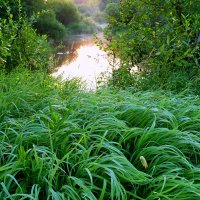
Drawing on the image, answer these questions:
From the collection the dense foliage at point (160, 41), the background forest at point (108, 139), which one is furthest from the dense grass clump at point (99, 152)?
the dense foliage at point (160, 41)

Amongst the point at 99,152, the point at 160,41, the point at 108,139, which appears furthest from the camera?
the point at 160,41

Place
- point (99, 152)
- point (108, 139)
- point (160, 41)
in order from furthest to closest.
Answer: point (160, 41)
point (108, 139)
point (99, 152)

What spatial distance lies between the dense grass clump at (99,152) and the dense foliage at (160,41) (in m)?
1.19

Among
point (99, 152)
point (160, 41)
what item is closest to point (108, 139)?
point (99, 152)

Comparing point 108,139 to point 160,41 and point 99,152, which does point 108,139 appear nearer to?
point 99,152

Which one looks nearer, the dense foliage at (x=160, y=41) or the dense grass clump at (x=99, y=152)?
the dense grass clump at (x=99, y=152)

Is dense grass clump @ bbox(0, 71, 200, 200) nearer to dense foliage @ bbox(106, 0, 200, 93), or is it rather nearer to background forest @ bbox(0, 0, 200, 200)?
background forest @ bbox(0, 0, 200, 200)

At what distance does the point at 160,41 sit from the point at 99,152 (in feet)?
8.34

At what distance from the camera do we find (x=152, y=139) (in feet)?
6.22

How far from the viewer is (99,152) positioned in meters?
1.77

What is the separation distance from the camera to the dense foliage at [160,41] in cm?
357

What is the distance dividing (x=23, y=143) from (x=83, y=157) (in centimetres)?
40

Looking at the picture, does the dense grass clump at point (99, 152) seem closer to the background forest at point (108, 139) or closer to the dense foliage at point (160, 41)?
the background forest at point (108, 139)

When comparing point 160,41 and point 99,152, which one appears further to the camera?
point 160,41
